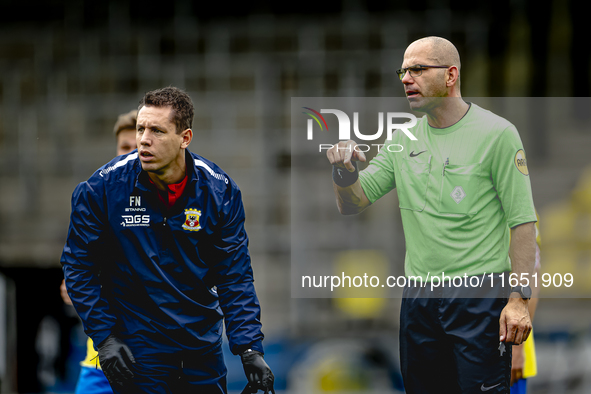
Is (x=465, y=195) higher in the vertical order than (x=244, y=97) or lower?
lower

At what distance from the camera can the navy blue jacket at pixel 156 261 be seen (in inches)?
130

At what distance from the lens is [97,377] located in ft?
13.9

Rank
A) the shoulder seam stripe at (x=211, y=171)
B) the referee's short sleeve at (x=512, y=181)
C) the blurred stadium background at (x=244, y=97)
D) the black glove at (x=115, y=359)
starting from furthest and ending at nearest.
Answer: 1. the blurred stadium background at (x=244, y=97)
2. the shoulder seam stripe at (x=211, y=171)
3. the black glove at (x=115, y=359)
4. the referee's short sleeve at (x=512, y=181)

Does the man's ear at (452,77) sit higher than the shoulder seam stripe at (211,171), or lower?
higher

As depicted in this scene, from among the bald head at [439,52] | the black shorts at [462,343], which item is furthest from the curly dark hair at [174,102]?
the black shorts at [462,343]

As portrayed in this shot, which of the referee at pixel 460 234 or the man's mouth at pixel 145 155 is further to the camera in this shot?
the man's mouth at pixel 145 155

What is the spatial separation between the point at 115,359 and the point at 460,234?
1684 millimetres

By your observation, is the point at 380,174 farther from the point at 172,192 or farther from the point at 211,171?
the point at 172,192

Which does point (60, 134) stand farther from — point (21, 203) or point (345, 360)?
point (345, 360)

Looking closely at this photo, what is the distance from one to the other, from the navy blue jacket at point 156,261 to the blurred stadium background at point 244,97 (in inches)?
116

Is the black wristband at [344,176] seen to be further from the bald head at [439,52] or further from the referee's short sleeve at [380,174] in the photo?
the bald head at [439,52]

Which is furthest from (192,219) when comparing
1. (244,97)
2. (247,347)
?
(244,97)

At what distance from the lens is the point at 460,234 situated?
10.4ft

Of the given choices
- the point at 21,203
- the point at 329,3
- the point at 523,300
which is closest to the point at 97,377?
the point at 523,300
